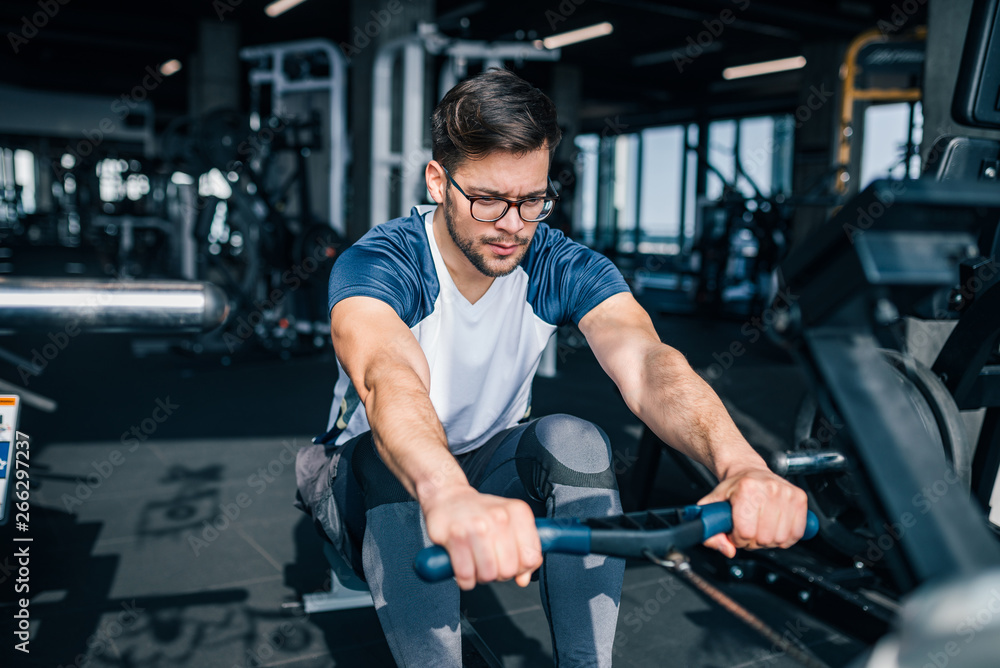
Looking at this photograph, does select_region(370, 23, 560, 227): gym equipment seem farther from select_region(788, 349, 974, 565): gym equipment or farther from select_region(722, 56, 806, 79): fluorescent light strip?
select_region(722, 56, 806, 79): fluorescent light strip

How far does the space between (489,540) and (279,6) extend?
28.7 feet

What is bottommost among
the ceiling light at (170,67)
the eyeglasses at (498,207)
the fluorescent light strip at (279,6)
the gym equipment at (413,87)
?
the eyeglasses at (498,207)

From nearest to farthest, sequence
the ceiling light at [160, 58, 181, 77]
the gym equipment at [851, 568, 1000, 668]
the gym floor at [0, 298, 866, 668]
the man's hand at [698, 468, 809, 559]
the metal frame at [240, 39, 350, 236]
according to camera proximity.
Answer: the gym equipment at [851, 568, 1000, 668]
the man's hand at [698, 468, 809, 559]
the gym floor at [0, 298, 866, 668]
the metal frame at [240, 39, 350, 236]
the ceiling light at [160, 58, 181, 77]

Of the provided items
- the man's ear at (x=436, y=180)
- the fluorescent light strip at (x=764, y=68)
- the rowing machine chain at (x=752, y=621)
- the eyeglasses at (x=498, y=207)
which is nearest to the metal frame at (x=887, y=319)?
the eyeglasses at (x=498, y=207)

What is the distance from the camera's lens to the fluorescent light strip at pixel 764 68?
9375mm

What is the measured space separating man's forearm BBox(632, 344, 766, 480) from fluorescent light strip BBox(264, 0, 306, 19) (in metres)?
8.10

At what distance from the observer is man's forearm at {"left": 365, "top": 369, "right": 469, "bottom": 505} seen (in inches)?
32.5

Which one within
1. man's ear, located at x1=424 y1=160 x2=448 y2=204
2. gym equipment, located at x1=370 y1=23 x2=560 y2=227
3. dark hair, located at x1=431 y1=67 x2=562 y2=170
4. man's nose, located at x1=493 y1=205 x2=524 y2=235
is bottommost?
man's nose, located at x1=493 y1=205 x2=524 y2=235

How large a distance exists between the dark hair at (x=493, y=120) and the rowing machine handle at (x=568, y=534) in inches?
25.1

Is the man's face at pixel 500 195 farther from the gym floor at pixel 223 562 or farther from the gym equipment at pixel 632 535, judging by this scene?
the gym floor at pixel 223 562

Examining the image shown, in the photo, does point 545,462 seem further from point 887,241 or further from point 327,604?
point 327,604

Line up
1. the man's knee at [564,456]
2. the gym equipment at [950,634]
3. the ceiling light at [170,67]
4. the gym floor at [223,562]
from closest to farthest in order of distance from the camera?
the gym equipment at [950,634], the man's knee at [564,456], the gym floor at [223,562], the ceiling light at [170,67]

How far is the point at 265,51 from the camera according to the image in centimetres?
511

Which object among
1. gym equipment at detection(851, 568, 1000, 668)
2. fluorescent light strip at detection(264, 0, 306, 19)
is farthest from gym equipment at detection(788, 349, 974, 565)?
fluorescent light strip at detection(264, 0, 306, 19)
